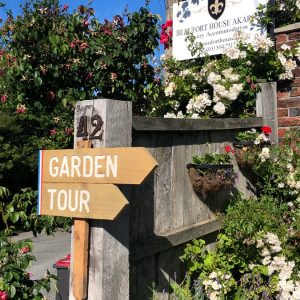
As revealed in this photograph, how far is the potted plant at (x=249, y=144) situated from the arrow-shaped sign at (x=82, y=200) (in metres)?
1.98

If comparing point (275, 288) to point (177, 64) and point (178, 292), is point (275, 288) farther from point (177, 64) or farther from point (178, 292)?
point (177, 64)

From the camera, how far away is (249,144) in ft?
13.2

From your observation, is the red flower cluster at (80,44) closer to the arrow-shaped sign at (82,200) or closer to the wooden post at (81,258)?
the arrow-shaped sign at (82,200)

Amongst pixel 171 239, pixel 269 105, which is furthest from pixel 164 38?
pixel 171 239

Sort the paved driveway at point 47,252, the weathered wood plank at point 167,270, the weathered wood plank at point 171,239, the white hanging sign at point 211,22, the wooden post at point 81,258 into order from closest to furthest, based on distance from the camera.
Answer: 1. the wooden post at point 81,258
2. the weathered wood plank at point 171,239
3. the weathered wood plank at point 167,270
4. the white hanging sign at point 211,22
5. the paved driveway at point 47,252

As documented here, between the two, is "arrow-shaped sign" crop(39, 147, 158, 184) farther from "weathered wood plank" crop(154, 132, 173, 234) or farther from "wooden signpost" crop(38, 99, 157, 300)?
"weathered wood plank" crop(154, 132, 173, 234)

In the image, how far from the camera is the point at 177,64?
5.23 meters

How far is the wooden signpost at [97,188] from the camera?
2.22 m

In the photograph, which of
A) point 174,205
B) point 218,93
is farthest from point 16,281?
point 218,93

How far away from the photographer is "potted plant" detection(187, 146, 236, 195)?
3.36m

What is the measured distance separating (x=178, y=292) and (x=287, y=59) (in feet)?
8.39

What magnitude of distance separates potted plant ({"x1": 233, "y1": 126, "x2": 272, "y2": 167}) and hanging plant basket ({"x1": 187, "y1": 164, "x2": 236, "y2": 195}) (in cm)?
44

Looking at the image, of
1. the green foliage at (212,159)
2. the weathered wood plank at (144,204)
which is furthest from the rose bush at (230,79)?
the weathered wood plank at (144,204)

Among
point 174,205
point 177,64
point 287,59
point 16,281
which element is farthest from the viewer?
point 177,64
